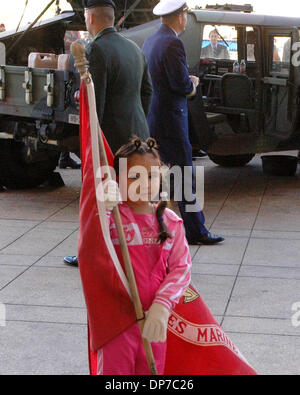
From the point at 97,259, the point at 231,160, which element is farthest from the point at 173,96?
the point at 231,160

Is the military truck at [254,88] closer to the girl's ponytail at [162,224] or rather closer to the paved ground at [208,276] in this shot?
the paved ground at [208,276]

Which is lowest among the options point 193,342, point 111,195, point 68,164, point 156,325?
point 68,164

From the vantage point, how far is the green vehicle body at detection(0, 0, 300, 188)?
8.70 m

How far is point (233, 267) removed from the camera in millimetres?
6426

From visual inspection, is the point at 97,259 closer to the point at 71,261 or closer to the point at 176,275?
the point at 176,275

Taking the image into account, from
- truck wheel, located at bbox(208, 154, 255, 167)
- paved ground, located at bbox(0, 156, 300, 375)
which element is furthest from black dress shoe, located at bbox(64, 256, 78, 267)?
truck wheel, located at bbox(208, 154, 255, 167)

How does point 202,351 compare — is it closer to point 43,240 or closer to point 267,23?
point 43,240

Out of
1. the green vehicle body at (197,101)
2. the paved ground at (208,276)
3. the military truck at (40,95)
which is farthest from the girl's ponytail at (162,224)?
the green vehicle body at (197,101)

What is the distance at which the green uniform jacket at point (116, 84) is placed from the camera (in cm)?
Result: 537

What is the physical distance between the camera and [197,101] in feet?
29.6

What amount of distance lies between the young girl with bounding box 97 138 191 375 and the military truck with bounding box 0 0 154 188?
516 cm

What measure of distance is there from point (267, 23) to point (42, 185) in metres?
3.12

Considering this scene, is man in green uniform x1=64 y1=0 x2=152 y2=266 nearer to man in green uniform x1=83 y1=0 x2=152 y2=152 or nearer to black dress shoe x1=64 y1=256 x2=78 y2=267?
man in green uniform x1=83 y1=0 x2=152 y2=152

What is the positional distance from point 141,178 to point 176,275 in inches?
14.0
